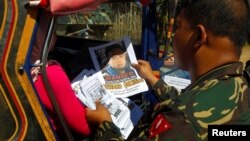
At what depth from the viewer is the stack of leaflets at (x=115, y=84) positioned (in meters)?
2.25

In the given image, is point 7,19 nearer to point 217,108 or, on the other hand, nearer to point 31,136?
point 31,136

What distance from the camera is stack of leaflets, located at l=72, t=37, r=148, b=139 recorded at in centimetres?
225

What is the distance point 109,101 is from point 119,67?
223mm

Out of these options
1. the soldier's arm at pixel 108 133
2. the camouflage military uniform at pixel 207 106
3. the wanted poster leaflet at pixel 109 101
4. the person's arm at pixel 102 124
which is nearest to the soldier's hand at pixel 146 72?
the wanted poster leaflet at pixel 109 101

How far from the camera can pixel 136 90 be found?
2.43 metres

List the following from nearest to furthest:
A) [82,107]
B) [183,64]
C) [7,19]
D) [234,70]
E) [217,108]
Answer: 1. [217,108]
2. [234,70]
3. [183,64]
4. [7,19]
5. [82,107]

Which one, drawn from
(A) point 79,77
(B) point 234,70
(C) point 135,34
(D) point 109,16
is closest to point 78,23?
(D) point 109,16

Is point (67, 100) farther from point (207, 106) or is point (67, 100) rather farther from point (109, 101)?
point (207, 106)

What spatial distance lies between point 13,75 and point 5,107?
15cm

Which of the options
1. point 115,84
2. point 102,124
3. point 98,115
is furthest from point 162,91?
point 102,124

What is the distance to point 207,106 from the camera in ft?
4.92

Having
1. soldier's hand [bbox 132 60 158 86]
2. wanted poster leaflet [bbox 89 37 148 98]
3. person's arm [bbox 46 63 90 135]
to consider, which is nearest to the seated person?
person's arm [bbox 46 63 90 135]

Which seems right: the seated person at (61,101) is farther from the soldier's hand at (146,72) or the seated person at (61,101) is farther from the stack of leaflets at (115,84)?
the soldier's hand at (146,72)

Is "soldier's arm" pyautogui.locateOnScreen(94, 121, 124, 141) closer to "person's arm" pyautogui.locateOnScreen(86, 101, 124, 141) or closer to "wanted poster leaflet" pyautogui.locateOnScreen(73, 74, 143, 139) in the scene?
"person's arm" pyautogui.locateOnScreen(86, 101, 124, 141)
